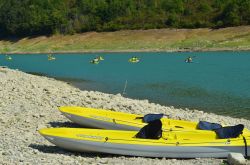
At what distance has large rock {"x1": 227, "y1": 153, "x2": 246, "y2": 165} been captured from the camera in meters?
14.9

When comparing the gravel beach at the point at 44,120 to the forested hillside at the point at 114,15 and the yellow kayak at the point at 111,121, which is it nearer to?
the yellow kayak at the point at 111,121

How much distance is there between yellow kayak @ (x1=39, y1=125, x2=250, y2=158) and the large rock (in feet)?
1.41

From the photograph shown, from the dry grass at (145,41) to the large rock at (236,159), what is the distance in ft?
262

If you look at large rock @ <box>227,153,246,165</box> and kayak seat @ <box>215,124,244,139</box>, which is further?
kayak seat @ <box>215,124,244,139</box>

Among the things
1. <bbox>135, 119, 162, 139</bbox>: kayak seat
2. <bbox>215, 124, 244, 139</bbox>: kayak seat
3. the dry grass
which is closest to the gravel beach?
<bbox>135, 119, 162, 139</bbox>: kayak seat

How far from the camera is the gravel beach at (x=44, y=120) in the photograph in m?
15.1

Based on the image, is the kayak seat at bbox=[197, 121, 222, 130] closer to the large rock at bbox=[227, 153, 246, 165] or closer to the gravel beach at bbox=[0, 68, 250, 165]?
the gravel beach at bbox=[0, 68, 250, 165]

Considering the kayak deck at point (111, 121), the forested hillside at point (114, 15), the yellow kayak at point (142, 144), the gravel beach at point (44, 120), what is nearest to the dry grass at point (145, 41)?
the forested hillside at point (114, 15)

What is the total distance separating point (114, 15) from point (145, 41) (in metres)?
34.0

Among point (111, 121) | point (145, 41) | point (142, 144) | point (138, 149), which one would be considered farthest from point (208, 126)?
point (145, 41)

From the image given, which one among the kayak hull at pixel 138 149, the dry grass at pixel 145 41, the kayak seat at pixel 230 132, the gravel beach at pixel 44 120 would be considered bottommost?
the dry grass at pixel 145 41

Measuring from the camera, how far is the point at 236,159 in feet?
49.2

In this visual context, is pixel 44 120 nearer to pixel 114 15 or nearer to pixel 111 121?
pixel 111 121

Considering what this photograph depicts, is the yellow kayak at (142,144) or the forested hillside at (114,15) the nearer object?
the yellow kayak at (142,144)
